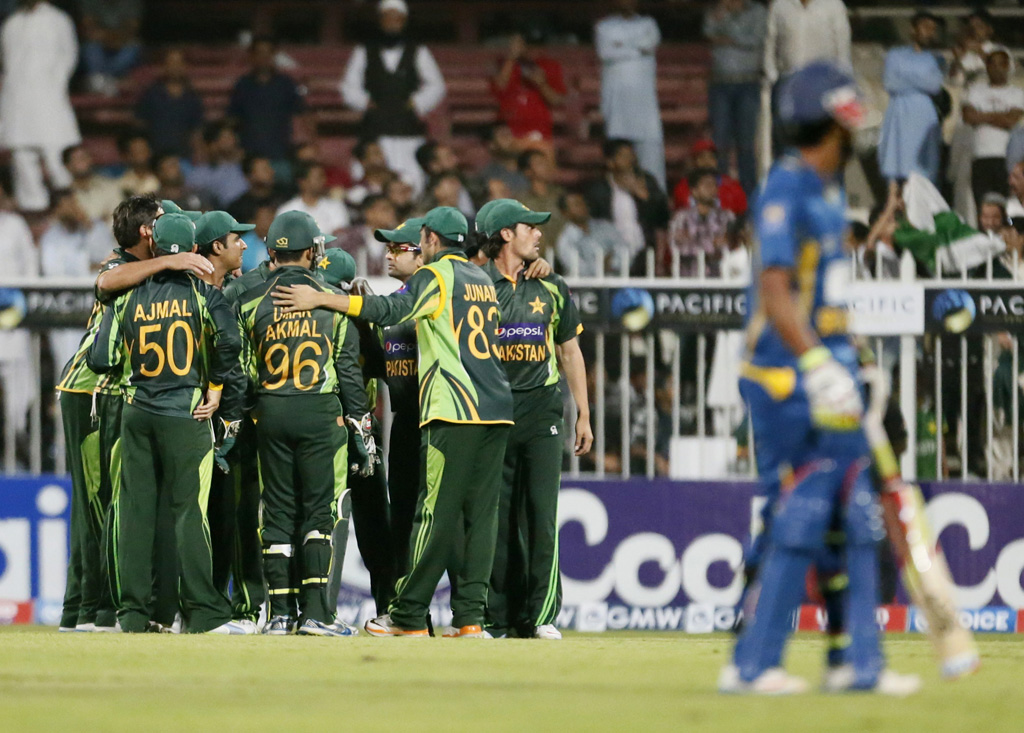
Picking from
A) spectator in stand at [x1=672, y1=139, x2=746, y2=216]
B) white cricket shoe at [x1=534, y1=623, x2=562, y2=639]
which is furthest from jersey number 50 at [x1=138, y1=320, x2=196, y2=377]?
spectator in stand at [x1=672, y1=139, x2=746, y2=216]

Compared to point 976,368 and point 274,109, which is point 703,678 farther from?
point 274,109

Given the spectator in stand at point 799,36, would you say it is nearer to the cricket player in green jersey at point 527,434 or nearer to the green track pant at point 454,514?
the cricket player in green jersey at point 527,434

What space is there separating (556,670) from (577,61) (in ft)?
41.3

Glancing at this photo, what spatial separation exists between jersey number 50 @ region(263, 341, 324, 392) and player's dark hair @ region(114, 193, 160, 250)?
1006 millimetres

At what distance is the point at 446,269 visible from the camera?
350 inches

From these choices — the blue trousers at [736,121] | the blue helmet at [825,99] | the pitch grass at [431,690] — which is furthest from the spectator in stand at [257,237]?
the blue helmet at [825,99]

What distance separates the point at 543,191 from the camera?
1519 cm

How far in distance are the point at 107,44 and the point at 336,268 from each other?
9.25 metres

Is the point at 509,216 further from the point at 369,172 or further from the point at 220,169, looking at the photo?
the point at 220,169

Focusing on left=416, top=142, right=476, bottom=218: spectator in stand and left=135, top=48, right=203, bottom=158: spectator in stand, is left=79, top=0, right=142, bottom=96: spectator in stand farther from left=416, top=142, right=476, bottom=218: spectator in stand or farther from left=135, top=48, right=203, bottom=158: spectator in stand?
left=416, top=142, right=476, bottom=218: spectator in stand

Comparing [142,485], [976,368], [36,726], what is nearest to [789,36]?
[976,368]

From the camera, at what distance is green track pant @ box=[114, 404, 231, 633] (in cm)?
878

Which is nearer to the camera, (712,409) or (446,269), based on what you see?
(446,269)

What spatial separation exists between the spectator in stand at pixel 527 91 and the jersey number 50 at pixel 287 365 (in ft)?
26.0
